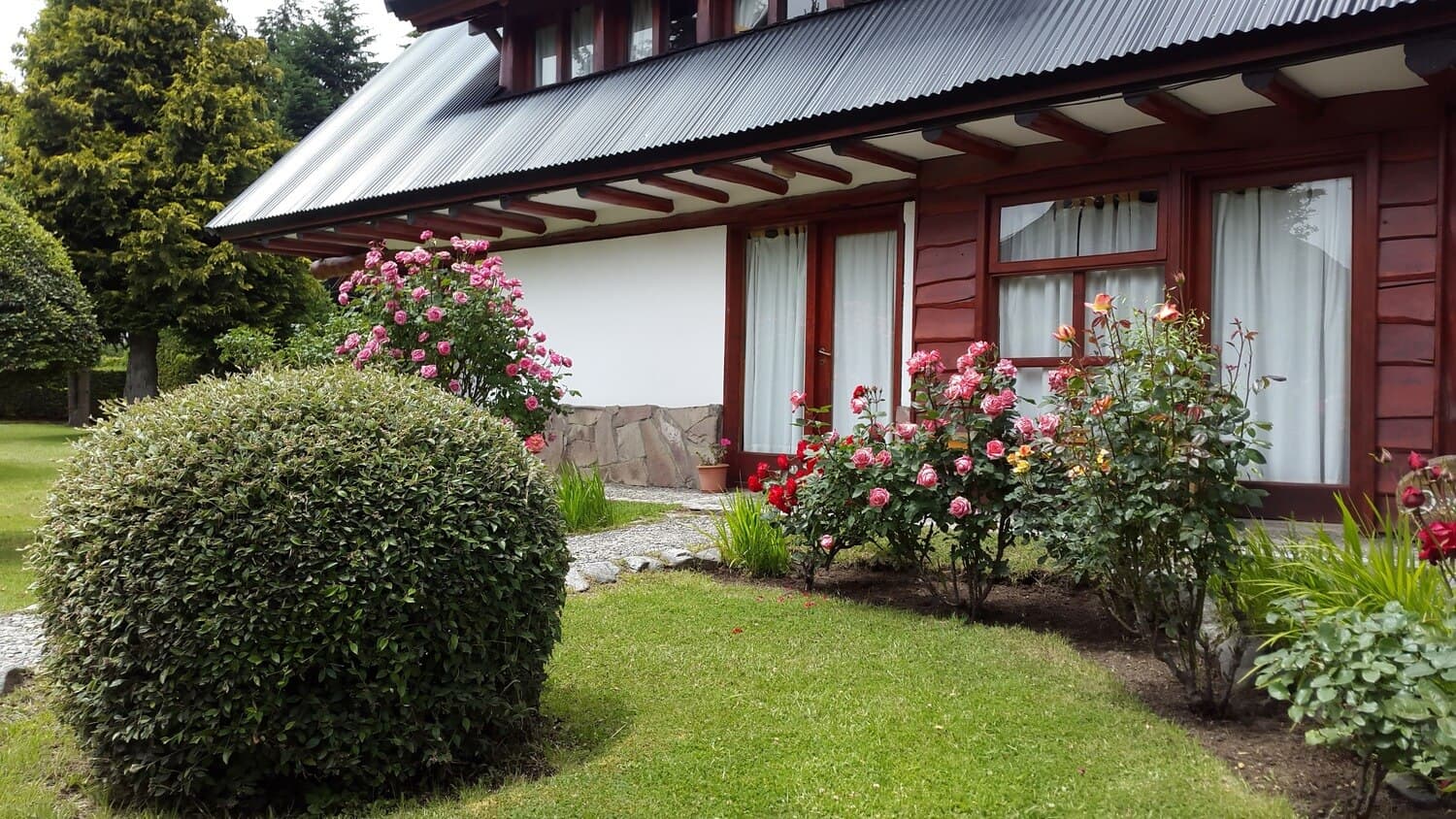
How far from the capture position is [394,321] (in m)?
7.45

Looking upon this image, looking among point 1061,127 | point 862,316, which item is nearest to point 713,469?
point 862,316

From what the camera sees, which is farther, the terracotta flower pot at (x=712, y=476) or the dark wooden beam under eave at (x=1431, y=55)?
the terracotta flower pot at (x=712, y=476)

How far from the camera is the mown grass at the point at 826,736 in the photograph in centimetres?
287

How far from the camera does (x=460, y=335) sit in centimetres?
726

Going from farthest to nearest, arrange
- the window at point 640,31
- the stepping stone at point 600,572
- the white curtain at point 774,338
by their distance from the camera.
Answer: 1. the window at point 640,31
2. the white curtain at point 774,338
3. the stepping stone at point 600,572

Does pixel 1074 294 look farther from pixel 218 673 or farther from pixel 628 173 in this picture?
pixel 218 673

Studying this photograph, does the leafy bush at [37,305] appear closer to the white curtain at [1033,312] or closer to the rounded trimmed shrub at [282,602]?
the rounded trimmed shrub at [282,602]

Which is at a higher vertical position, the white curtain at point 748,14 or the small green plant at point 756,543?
the white curtain at point 748,14

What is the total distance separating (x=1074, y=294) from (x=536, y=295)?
587 cm

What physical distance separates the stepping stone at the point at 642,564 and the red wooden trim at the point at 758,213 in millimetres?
3742

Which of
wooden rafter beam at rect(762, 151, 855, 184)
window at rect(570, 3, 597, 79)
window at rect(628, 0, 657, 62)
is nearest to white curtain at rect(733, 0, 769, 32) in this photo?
window at rect(628, 0, 657, 62)

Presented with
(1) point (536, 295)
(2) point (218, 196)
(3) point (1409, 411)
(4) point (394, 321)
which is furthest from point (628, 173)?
(2) point (218, 196)

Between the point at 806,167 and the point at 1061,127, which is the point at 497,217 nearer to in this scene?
the point at 806,167

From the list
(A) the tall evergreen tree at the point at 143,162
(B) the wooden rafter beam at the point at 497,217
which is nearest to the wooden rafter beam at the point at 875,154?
(B) the wooden rafter beam at the point at 497,217
